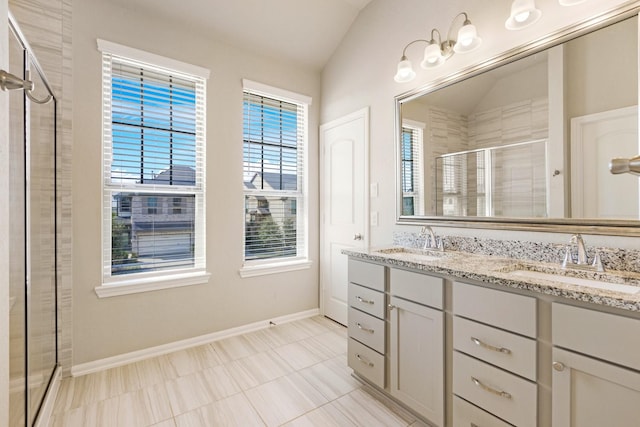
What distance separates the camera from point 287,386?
2.14 metres

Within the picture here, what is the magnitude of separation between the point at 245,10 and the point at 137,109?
1267 millimetres

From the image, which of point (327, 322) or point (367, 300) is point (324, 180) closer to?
point (327, 322)

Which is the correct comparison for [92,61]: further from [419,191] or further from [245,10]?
[419,191]

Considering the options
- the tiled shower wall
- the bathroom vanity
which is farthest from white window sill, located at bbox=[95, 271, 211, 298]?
the bathroom vanity

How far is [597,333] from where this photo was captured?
42.8 inches

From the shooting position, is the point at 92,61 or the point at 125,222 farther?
the point at 125,222

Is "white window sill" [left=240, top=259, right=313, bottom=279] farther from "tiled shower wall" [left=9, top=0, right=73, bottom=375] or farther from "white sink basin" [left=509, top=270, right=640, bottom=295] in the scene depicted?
"white sink basin" [left=509, top=270, right=640, bottom=295]

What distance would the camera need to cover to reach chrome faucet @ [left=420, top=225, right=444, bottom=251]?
7.38 ft

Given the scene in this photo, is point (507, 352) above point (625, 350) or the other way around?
the other way around

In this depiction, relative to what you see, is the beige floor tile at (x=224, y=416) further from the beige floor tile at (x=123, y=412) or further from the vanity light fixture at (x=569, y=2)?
the vanity light fixture at (x=569, y=2)

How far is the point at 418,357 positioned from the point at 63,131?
2.78 metres

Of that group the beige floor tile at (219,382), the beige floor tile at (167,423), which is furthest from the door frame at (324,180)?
the beige floor tile at (167,423)

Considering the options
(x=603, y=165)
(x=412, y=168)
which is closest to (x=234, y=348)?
(x=412, y=168)

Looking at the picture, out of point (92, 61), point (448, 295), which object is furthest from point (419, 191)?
point (92, 61)
